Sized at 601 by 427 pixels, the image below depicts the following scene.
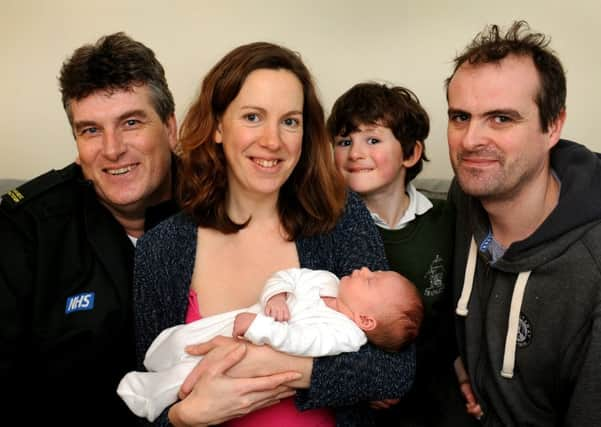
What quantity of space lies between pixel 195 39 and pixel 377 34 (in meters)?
1.02

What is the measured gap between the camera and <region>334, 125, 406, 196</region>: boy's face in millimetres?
1975

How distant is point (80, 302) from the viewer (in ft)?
5.61

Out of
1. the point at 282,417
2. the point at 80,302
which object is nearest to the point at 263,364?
the point at 282,417

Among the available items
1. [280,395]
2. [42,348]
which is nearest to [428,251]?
[280,395]

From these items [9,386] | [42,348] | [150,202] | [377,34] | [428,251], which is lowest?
[9,386]

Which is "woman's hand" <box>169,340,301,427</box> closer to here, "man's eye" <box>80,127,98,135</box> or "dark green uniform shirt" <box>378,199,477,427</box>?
"dark green uniform shirt" <box>378,199,477,427</box>

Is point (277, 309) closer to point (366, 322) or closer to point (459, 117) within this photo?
point (366, 322)

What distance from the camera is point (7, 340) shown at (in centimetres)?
164

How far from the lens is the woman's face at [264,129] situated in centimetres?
146

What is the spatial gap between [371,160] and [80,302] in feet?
3.75

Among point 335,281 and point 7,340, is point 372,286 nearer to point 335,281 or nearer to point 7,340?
point 335,281

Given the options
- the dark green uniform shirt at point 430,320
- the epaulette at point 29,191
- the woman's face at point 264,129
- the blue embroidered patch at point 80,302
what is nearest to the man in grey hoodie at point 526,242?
the dark green uniform shirt at point 430,320

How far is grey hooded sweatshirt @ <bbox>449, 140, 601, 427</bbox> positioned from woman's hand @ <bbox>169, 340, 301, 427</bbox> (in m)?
0.68

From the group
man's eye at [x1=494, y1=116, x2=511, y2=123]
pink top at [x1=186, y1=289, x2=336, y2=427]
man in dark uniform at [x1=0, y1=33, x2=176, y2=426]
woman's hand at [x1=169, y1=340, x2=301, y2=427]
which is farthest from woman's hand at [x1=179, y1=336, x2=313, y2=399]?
man's eye at [x1=494, y1=116, x2=511, y2=123]
